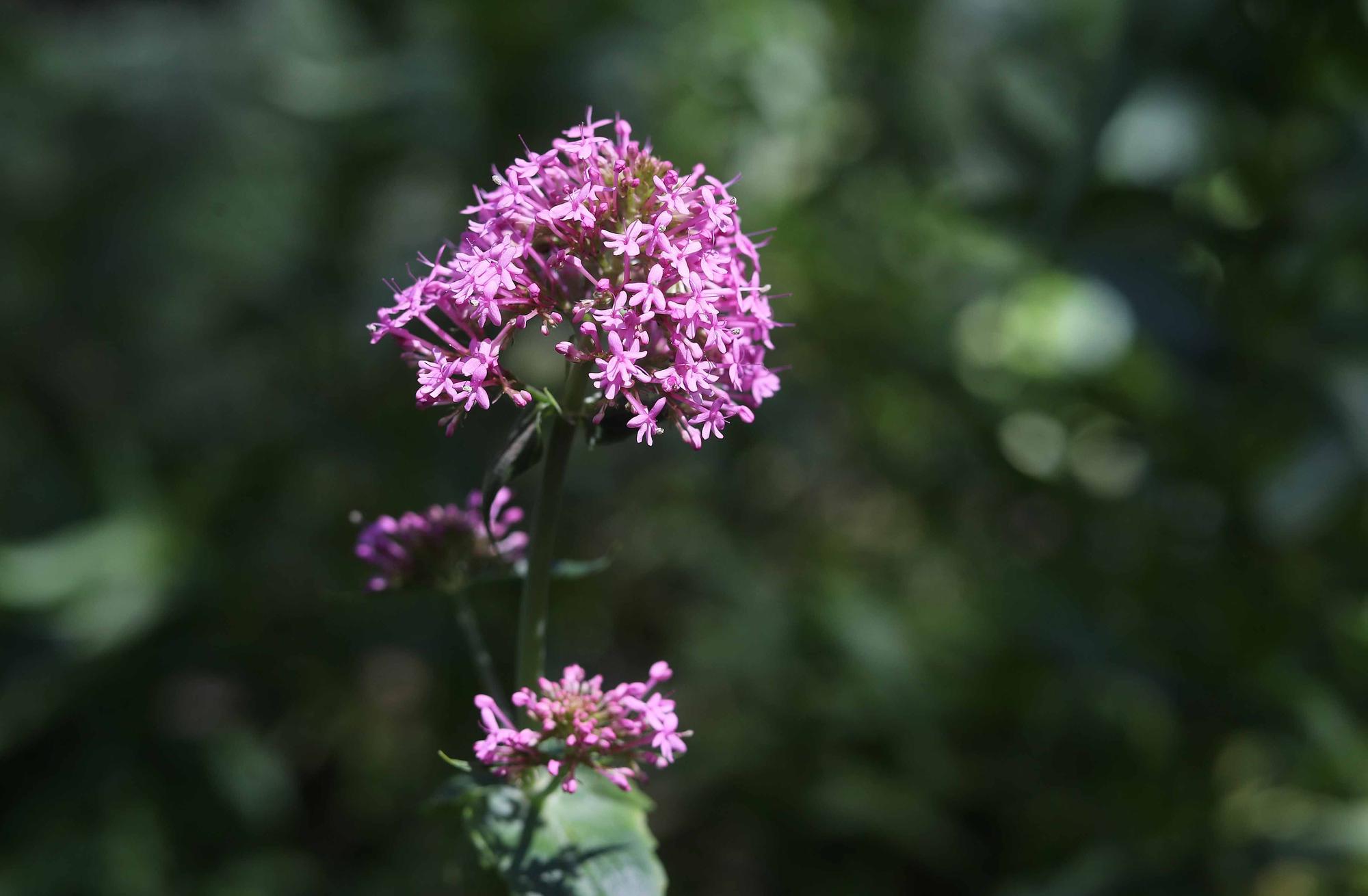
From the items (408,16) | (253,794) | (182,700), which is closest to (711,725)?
(253,794)

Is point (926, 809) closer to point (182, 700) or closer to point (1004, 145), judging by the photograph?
point (1004, 145)

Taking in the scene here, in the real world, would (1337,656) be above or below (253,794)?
above

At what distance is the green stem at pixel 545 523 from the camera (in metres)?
1.49

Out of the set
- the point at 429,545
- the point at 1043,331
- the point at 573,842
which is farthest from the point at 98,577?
the point at 1043,331

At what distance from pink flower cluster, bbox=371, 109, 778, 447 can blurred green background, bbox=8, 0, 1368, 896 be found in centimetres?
184

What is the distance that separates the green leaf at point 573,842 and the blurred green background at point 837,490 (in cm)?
148

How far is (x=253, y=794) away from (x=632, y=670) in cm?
164

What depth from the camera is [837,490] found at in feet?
17.3

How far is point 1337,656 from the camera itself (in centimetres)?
349

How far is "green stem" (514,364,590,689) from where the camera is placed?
149 cm

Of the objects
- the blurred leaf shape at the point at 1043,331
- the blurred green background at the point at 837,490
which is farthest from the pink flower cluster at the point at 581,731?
the blurred leaf shape at the point at 1043,331

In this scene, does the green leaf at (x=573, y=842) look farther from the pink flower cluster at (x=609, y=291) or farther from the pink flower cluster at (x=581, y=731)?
the pink flower cluster at (x=609, y=291)

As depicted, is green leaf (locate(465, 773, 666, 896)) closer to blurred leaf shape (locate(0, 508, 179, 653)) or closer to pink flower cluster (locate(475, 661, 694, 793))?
pink flower cluster (locate(475, 661, 694, 793))

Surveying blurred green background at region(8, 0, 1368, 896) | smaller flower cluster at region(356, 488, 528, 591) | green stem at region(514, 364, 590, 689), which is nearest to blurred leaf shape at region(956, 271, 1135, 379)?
blurred green background at region(8, 0, 1368, 896)
